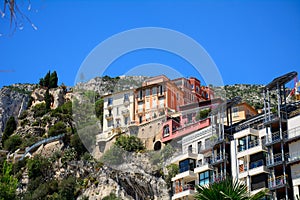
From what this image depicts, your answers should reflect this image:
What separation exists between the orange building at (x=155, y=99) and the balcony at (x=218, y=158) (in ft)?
93.1

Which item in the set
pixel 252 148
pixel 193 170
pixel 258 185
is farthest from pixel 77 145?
pixel 258 185

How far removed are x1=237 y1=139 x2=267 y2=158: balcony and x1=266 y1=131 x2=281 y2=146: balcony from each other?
789 mm

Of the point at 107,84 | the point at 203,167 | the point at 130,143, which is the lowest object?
the point at 203,167

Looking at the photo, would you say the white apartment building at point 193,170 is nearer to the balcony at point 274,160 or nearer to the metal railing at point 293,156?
the balcony at point 274,160

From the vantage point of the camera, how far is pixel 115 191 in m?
72.2

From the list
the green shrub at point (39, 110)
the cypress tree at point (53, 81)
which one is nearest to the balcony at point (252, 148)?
the green shrub at point (39, 110)

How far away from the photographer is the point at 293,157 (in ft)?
156

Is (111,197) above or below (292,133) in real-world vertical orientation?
below

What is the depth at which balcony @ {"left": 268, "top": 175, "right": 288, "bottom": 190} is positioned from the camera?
46.4 meters

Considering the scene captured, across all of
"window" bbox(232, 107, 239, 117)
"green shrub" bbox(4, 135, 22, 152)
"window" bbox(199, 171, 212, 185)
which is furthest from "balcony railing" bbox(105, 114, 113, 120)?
"window" bbox(199, 171, 212, 185)

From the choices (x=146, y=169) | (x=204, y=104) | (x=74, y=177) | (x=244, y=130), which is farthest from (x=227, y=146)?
(x=74, y=177)

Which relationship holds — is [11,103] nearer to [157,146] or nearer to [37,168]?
[37,168]

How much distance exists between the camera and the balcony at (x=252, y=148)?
50588 mm

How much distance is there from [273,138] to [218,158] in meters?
7.38
